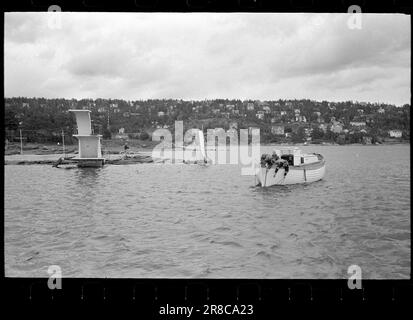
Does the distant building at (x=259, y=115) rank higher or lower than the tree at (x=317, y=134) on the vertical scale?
higher

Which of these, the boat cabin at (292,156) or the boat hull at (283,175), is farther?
the boat hull at (283,175)

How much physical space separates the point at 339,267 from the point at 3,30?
4176 mm

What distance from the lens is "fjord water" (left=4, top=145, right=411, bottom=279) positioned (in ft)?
14.9

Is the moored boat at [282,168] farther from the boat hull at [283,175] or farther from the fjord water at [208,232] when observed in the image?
the fjord water at [208,232]

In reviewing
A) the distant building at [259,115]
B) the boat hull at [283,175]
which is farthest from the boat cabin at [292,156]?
the distant building at [259,115]

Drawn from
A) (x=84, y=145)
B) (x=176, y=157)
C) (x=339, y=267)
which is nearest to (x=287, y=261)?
(x=339, y=267)

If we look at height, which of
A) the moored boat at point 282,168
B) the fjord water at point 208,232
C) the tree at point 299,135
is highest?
the tree at point 299,135

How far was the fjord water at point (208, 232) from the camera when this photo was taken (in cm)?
453

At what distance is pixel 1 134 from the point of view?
250cm

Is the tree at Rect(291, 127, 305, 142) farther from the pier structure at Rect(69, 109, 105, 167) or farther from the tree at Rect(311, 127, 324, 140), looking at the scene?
the pier structure at Rect(69, 109, 105, 167)

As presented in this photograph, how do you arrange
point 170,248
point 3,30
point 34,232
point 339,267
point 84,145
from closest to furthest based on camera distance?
point 3,30 → point 339,267 → point 170,248 → point 34,232 → point 84,145

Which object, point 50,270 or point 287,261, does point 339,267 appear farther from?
point 50,270

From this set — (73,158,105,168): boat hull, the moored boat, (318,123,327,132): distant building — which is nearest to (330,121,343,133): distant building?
(318,123,327,132): distant building
